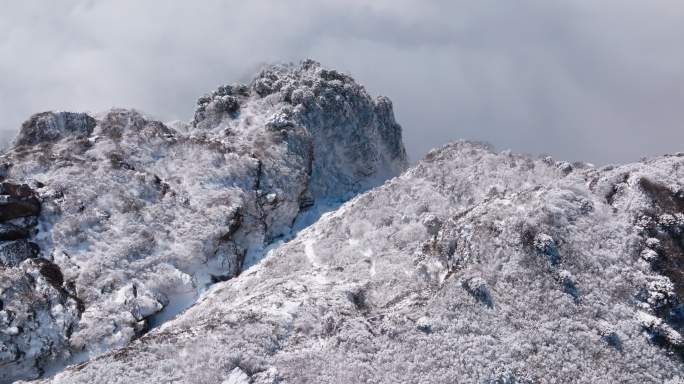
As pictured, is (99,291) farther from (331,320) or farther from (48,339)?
(331,320)

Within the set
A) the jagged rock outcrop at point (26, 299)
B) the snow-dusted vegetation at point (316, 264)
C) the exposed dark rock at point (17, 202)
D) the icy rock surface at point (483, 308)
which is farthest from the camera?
the exposed dark rock at point (17, 202)

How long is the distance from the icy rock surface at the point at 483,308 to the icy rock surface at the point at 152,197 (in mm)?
6701

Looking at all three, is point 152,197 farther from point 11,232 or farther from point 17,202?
point 11,232

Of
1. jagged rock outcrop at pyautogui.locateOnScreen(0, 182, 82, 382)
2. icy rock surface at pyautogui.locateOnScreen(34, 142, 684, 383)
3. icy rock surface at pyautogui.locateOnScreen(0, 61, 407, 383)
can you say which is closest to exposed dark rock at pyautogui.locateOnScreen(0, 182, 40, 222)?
jagged rock outcrop at pyautogui.locateOnScreen(0, 182, 82, 382)

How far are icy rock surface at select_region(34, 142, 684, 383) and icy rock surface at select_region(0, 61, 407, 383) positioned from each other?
6.70 m

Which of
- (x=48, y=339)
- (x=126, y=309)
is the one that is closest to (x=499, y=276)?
(x=126, y=309)

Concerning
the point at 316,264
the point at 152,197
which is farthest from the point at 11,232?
the point at 316,264

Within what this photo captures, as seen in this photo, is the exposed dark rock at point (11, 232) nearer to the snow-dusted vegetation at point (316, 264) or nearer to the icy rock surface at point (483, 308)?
the snow-dusted vegetation at point (316, 264)

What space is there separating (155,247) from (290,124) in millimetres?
25171

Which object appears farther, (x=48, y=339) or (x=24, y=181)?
(x=24, y=181)

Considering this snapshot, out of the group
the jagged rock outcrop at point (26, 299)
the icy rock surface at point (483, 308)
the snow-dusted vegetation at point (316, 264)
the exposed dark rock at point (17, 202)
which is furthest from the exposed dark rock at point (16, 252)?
the icy rock surface at point (483, 308)

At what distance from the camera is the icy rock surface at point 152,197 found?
3922 centimetres

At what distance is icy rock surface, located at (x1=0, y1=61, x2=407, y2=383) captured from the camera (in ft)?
129

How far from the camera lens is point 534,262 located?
3206 cm
